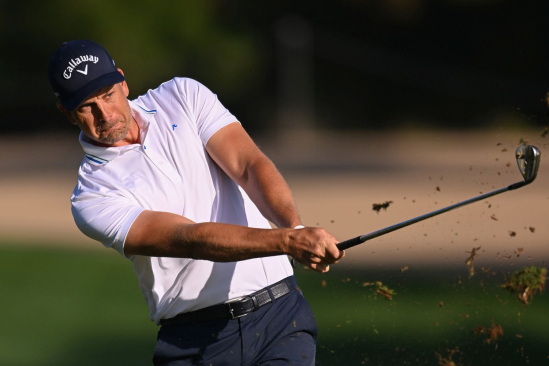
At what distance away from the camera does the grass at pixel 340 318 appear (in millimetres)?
8000

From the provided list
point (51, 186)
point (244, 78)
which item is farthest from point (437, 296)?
point (244, 78)

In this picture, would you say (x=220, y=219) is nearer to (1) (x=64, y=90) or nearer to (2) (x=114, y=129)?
(2) (x=114, y=129)

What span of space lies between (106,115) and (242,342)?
1281 mm

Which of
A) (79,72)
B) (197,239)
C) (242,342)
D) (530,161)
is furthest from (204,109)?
(530,161)

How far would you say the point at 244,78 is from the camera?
27547 millimetres

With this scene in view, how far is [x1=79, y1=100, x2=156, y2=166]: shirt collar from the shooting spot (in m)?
4.43

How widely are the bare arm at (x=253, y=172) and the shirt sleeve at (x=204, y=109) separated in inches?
1.4

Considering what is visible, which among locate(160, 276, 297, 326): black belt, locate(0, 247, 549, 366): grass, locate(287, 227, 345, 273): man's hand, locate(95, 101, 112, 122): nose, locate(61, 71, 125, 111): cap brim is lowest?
locate(0, 247, 549, 366): grass

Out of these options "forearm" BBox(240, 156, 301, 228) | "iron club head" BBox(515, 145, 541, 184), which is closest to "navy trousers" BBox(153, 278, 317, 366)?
"forearm" BBox(240, 156, 301, 228)

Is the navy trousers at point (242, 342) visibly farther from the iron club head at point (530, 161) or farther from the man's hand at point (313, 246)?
the iron club head at point (530, 161)

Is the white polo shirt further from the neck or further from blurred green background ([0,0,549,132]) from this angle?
blurred green background ([0,0,549,132])

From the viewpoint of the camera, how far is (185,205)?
4.41m

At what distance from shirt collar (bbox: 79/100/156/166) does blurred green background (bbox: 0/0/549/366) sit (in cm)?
379

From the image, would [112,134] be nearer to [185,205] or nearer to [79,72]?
[79,72]
